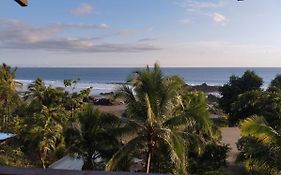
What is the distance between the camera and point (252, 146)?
13.1m

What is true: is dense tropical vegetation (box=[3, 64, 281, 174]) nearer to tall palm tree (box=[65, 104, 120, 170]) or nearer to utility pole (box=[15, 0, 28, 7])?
tall palm tree (box=[65, 104, 120, 170])

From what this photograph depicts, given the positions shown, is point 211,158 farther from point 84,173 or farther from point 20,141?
point 84,173

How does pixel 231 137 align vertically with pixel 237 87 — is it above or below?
below

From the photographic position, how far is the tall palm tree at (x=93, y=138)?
1658cm

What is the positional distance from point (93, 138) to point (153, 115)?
3700 mm

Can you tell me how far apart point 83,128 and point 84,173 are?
15949 millimetres

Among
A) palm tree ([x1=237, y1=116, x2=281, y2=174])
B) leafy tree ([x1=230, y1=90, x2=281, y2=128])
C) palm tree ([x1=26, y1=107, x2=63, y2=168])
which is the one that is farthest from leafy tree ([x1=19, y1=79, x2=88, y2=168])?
palm tree ([x1=237, y1=116, x2=281, y2=174])

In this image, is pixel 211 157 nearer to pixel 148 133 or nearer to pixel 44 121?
pixel 148 133

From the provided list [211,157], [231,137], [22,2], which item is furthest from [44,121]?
[22,2]

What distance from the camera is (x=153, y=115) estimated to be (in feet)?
49.0

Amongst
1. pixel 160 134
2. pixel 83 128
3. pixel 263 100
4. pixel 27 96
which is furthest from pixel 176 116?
pixel 27 96

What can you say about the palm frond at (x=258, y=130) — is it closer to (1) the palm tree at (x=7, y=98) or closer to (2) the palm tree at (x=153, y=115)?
(2) the palm tree at (x=153, y=115)

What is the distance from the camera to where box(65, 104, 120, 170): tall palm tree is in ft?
54.4

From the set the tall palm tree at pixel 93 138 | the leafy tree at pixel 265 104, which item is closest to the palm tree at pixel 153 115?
the tall palm tree at pixel 93 138
